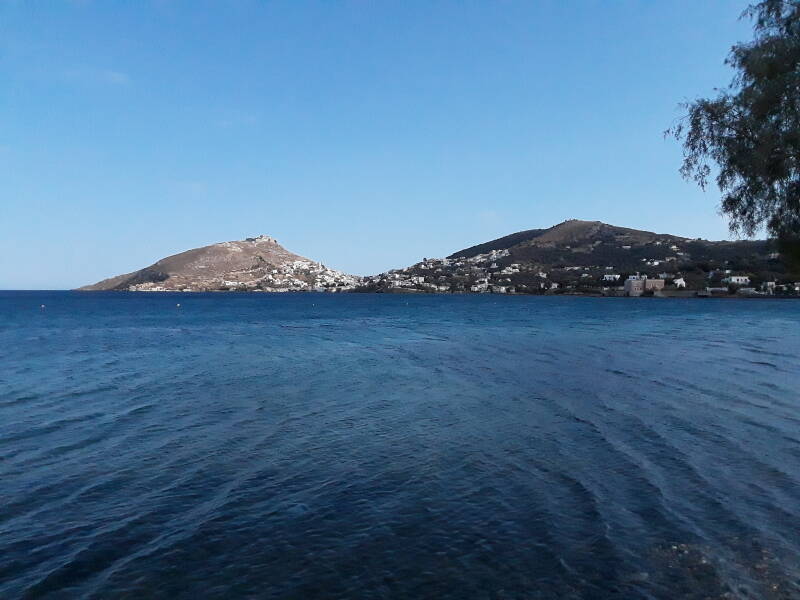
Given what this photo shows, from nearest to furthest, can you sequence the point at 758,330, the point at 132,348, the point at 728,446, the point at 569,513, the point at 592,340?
the point at 569,513 → the point at 728,446 → the point at 132,348 → the point at 592,340 → the point at 758,330

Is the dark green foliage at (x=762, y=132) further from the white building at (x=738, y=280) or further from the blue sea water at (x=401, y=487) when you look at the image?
the white building at (x=738, y=280)

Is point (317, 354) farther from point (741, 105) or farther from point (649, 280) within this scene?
point (649, 280)

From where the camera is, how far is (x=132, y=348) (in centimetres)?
4359

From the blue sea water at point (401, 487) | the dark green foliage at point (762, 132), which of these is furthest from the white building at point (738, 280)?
the dark green foliage at point (762, 132)

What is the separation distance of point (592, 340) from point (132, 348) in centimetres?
3991

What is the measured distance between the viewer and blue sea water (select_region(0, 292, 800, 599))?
8.36 meters

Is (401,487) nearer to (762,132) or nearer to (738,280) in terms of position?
(762,132)

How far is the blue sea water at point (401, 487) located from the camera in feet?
27.4

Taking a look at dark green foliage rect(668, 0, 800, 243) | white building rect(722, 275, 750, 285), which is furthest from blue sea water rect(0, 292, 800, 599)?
white building rect(722, 275, 750, 285)

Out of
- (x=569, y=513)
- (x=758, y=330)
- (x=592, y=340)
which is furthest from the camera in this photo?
(x=758, y=330)

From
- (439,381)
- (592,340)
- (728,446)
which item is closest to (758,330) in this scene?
(592,340)

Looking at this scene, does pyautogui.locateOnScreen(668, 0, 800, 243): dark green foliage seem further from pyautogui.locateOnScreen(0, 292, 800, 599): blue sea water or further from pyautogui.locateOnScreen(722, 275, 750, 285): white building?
pyautogui.locateOnScreen(722, 275, 750, 285): white building

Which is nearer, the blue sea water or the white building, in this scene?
the blue sea water

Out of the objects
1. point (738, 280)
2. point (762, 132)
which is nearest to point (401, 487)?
point (762, 132)
